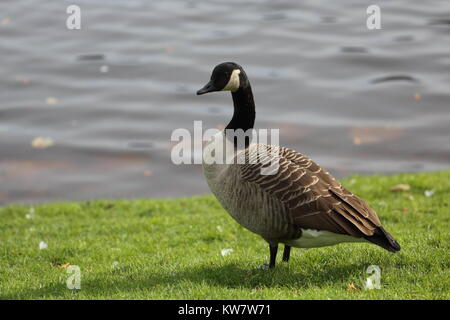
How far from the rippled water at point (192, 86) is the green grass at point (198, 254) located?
8.19 feet

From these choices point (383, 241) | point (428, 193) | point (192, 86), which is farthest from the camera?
point (192, 86)

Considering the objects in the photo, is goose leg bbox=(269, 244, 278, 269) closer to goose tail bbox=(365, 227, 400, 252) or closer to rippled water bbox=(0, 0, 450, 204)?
goose tail bbox=(365, 227, 400, 252)

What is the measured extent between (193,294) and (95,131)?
1074cm

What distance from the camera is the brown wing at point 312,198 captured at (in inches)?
290

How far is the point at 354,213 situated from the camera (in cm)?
744

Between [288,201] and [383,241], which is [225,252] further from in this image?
[383,241]

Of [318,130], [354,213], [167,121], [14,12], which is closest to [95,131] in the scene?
[167,121]

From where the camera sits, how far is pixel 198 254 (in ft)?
31.2

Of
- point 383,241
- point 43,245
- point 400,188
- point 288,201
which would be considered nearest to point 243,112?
point 288,201

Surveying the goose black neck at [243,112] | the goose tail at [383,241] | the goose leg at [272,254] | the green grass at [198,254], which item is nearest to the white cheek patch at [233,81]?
the goose black neck at [243,112]

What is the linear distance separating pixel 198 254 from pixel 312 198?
99.9 inches

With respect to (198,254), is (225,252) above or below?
above

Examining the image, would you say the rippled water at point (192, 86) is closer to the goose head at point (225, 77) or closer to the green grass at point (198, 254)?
the green grass at point (198, 254)

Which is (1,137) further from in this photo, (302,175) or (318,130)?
(302,175)
